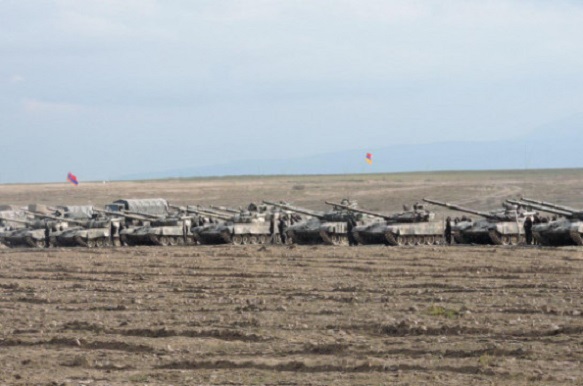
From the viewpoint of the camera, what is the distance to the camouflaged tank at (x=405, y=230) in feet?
118

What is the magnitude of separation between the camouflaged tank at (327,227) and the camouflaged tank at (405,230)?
0.90 meters

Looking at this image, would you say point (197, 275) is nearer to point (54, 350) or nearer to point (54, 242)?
point (54, 350)

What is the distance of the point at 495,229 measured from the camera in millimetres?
34719

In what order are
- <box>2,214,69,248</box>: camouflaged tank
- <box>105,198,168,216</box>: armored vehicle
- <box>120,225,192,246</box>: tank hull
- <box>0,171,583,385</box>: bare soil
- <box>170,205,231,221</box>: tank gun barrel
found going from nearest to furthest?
<box>0,171,583,385</box>: bare soil < <box>120,225,192,246</box>: tank hull < <box>170,205,231,221</box>: tank gun barrel < <box>2,214,69,248</box>: camouflaged tank < <box>105,198,168,216</box>: armored vehicle

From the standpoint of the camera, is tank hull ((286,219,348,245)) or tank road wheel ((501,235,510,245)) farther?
tank hull ((286,219,348,245))

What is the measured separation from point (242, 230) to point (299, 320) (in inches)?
954

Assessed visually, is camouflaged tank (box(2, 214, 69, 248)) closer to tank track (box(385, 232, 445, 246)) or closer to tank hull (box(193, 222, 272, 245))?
tank hull (box(193, 222, 272, 245))

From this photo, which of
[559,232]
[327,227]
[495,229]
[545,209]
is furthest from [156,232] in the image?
[559,232]

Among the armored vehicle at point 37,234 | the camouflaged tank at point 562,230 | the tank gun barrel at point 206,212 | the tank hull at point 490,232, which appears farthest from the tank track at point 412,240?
the armored vehicle at point 37,234

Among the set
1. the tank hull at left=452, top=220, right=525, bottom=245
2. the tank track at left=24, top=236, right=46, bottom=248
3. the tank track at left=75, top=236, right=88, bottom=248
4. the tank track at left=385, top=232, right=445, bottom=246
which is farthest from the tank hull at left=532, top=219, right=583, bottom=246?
the tank track at left=24, top=236, right=46, bottom=248

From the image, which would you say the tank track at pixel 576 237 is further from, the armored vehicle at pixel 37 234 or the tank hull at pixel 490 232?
the armored vehicle at pixel 37 234

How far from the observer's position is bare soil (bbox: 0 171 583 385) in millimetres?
12005

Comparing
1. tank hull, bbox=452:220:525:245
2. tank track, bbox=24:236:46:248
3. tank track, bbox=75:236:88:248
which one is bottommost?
tank track, bbox=24:236:46:248

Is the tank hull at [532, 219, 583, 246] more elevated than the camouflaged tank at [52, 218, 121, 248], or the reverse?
the tank hull at [532, 219, 583, 246]
